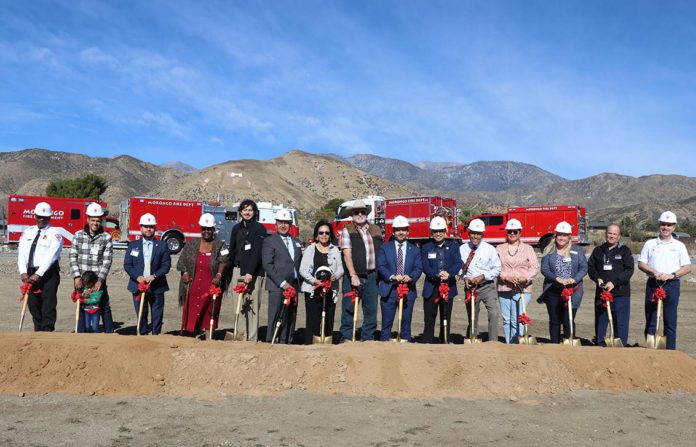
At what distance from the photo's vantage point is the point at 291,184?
104750 millimetres

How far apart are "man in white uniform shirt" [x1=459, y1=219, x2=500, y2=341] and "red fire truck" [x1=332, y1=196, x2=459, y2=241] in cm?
1763

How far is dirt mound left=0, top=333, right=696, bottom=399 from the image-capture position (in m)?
5.88

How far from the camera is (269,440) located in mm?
4512

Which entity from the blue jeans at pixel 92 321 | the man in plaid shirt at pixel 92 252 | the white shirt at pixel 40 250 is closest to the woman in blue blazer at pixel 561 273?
the man in plaid shirt at pixel 92 252

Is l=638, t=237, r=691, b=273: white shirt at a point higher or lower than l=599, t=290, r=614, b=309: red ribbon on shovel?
higher

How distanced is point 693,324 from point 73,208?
958 inches

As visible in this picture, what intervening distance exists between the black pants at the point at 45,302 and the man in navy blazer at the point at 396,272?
431 cm

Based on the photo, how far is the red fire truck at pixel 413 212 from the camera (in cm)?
2612

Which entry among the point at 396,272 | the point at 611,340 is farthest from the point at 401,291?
the point at 611,340

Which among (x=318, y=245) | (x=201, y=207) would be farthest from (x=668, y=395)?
(x=201, y=207)

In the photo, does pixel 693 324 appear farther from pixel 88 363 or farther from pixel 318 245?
pixel 88 363

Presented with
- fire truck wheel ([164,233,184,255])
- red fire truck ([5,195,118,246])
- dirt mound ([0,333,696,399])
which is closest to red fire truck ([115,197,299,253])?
fire truck wheel ([164,233,184,255])

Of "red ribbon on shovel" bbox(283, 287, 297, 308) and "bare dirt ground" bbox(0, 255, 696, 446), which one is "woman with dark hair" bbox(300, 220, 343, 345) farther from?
"bare dirt ground" bbox(0, 255, 696, 446)

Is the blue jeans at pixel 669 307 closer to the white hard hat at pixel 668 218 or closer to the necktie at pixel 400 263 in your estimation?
the white hard hat at pixel 668 218
